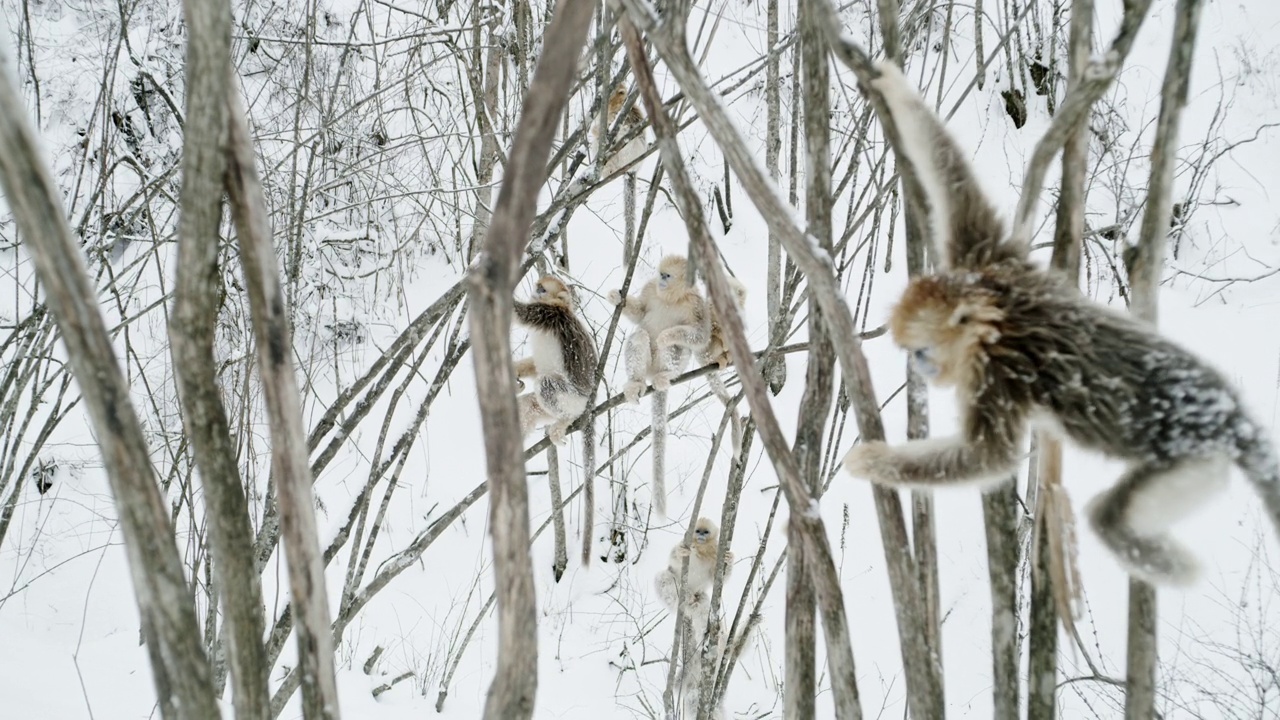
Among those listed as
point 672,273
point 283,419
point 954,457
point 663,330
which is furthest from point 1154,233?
point 672,273

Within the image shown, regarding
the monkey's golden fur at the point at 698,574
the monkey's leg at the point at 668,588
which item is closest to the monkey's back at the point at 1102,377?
the monkey's golden fur at the point at 698,574

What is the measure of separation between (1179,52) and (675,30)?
685 mm

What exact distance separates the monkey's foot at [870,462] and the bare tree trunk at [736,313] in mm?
263

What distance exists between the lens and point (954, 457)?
4.46 feet

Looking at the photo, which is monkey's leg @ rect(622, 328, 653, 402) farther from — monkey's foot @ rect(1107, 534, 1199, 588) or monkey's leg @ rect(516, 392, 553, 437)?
monkey's foot @ rect(1107, 534, 1199, 588)

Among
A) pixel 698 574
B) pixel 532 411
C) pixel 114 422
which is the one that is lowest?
pixel 114 422

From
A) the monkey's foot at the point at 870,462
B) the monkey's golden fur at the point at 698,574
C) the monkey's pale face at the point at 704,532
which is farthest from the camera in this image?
the monkey's pale face at the point at 704,532

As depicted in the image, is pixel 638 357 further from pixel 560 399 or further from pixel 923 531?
pixel 923 531

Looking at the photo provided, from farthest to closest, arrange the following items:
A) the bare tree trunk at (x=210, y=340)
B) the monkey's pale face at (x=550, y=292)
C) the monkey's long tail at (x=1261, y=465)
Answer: the monkey's pale face at (x=550, y=292) < the monkey's long tail at (x=1261, y=465) < the bare tree trunk at (x=210, y=340)

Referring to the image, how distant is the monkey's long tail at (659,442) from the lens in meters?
5.17

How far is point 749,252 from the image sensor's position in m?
9.27

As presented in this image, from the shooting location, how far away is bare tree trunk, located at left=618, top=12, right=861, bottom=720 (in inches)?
40.9

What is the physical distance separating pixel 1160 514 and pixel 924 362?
40 cm

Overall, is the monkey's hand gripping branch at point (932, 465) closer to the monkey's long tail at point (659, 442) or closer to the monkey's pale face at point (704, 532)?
the monkey's long tail at point (659, 442)
